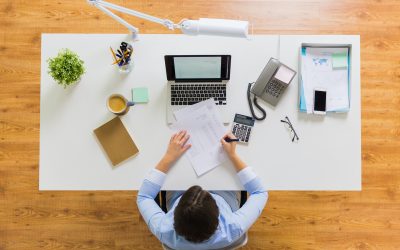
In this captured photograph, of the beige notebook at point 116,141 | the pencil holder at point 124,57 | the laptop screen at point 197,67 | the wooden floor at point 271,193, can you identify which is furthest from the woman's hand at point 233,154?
the wooden floor at point 271,193

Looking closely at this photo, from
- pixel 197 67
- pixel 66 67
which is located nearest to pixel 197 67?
pixel 197 67

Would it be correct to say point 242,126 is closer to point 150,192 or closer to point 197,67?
point 197,67

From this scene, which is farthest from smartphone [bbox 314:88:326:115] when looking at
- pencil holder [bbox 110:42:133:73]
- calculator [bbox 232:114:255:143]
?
pencil holder [bbox 110:42:133:73]

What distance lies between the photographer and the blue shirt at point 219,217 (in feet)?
4.34

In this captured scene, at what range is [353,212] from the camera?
86.6 inches

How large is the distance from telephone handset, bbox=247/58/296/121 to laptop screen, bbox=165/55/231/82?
0.14m

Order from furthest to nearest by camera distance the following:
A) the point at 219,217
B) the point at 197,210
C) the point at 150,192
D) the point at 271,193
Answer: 1. the point at 271,193
2. the point at 150,192
3. the point at 219,217
4. the point at 197,210

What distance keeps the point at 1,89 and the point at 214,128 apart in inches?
56.4

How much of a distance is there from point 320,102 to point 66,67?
3.37ft

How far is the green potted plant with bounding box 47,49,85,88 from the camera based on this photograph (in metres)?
1.46

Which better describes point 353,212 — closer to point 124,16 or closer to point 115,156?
point 115,156

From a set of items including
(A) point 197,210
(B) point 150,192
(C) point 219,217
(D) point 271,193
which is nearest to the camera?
(A) point 197,210

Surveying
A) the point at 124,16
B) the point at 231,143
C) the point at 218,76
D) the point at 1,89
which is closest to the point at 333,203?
the point at 231,143

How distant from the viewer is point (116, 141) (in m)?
1.54
